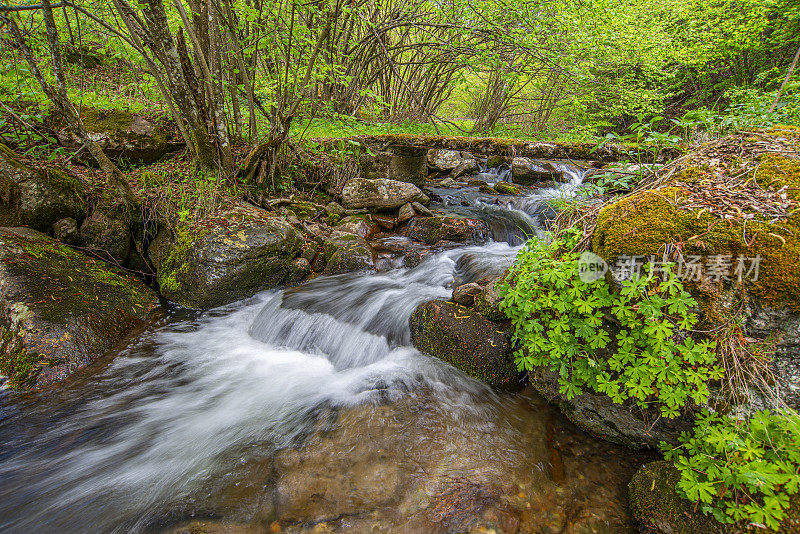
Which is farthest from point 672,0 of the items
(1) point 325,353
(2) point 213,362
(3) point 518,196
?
(2) point 213,362

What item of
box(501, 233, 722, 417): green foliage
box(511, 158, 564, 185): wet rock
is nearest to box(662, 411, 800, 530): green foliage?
box(501, 233, 722, 417): green foliage

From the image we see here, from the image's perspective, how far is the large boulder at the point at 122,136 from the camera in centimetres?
547

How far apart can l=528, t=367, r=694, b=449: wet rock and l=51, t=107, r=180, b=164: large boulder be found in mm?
7431

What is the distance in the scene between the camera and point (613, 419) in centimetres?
249

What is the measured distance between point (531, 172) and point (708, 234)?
9.72m

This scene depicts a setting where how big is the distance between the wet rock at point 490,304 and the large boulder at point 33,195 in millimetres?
5973

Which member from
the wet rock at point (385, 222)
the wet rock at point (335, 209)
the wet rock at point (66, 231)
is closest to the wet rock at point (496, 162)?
the wet rock at point (385, 222)

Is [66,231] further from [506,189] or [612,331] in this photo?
[506,189]

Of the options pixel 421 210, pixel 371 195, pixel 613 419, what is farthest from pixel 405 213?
pixel 613 419

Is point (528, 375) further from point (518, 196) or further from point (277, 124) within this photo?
point (518, 196)

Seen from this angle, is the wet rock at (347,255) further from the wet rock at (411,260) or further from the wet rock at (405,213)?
the wet rock at (405,213)

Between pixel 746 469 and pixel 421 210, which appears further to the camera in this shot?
pixel 421 210

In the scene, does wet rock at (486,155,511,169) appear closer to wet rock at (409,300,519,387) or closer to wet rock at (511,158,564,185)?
wet rock at (511,158,564,185)

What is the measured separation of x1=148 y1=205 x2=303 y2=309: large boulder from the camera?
472cm
